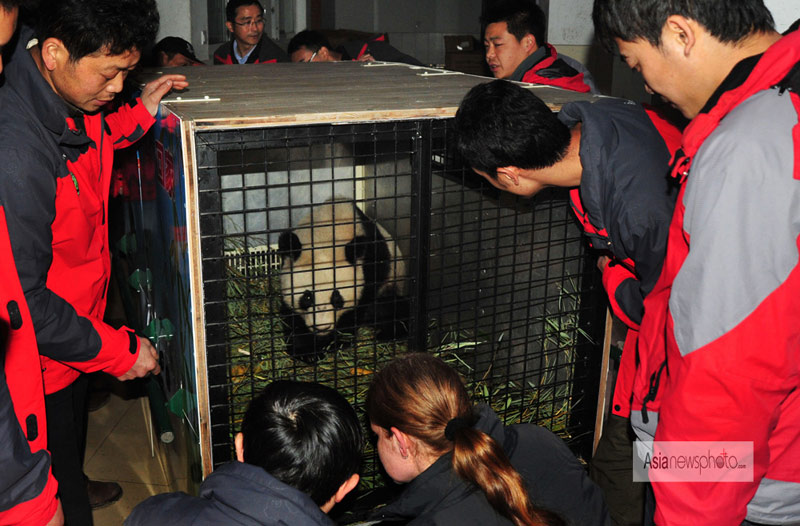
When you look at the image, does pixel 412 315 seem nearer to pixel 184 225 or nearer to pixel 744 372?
pixel 184 225

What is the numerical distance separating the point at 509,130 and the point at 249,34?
14.2 ft

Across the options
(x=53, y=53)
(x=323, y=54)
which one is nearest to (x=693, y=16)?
(x=53, y=53)

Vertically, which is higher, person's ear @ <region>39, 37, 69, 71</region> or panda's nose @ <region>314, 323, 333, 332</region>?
person's ear @ <region>39, 37, 69, 71</region>

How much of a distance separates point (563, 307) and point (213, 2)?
10.1m

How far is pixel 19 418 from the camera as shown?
170cm

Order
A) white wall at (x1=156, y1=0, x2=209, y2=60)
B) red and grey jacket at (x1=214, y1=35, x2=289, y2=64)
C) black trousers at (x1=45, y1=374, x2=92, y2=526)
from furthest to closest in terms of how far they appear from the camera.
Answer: white wall at (x1=156, y1=0, x2=209, y2=60) → red and grey jacket at (x1=214, y1=35, x2=289, y2=64) → black trousers at (x1=45, y1=374, x2=92, y2=526)

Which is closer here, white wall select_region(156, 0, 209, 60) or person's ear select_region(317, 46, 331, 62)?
person's ear select_region(317, 46, 331, 62)

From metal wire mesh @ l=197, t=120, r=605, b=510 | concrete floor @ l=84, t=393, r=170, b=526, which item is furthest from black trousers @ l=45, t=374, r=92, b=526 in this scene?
concrete floor @ l=84, t=393, r=170, b=526

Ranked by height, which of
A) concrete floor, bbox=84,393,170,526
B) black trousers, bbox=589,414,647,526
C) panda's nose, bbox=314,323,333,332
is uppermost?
panda's nose, bbox=314,323,333,332

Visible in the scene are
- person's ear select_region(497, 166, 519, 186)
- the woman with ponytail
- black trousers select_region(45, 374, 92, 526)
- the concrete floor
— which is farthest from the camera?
the concrete floor

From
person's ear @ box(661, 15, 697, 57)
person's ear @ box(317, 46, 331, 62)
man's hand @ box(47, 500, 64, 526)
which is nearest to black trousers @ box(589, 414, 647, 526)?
person's ear @ box(661, 15, 697, 57)

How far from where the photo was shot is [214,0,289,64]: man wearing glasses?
225 inches

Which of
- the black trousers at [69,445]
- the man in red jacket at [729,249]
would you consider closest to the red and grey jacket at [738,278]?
the man in red jacket at [729,249]

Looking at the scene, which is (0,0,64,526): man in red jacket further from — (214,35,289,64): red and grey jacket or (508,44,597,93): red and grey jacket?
(214,35,289,64): red and grey jacket
